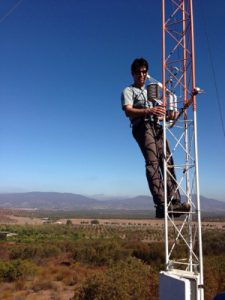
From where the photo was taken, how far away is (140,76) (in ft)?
21.5

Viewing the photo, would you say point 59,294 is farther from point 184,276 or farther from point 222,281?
point 184,276

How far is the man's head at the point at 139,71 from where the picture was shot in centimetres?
641

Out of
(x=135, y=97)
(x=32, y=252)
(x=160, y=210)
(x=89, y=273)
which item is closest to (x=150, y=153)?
(x=135, y=97)

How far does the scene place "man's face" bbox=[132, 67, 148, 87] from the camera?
6.49m

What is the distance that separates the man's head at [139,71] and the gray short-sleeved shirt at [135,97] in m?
0.15

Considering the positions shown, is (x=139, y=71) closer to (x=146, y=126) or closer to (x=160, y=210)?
(x=146, y=126)

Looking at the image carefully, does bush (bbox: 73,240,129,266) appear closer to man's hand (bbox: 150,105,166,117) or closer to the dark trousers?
the dark trousers

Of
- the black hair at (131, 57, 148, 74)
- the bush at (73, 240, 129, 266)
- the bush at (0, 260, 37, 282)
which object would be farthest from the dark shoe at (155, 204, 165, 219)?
the bush at (73, 240, 129, 266)

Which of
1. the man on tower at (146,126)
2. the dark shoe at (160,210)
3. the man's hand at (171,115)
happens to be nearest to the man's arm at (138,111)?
the man on tower at (146,126)

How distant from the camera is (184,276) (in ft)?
20.1

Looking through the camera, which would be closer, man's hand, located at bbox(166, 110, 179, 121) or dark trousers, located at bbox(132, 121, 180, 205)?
dark trousers, located at bbox(132, 121, 180, 205)

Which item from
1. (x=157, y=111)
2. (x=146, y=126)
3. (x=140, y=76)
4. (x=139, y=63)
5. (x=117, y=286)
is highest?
(x=139, y=63)

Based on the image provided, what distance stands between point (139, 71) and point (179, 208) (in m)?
2.73

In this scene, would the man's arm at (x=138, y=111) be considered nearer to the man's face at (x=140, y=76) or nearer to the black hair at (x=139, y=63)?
the man's face at (x=140, y=76)
